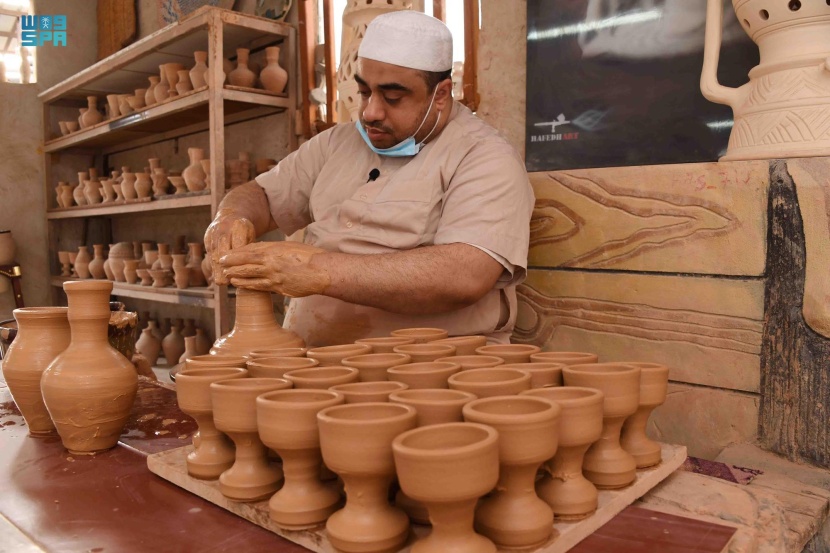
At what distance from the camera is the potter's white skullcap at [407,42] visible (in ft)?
7.01

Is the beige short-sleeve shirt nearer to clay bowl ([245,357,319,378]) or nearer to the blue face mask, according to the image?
the blue face mask

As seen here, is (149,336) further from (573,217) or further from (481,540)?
(481,540)

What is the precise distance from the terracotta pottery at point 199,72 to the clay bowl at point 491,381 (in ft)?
11.7

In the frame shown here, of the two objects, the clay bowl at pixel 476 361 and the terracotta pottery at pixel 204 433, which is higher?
the clay bowl at pixel 476 361

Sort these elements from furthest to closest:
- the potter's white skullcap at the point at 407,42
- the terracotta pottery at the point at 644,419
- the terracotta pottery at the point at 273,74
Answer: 1. the terracotta pottery at the point at 273,74
2. the potter's white skullcap at the point at 407,42
3. the terracotta pottery at the point at 644,419

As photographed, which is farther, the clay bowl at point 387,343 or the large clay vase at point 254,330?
the large clay vase at point 254,330

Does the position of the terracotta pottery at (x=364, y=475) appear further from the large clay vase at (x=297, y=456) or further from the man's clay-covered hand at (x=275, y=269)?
the man's clay-covered hand at (x=275, y=269)

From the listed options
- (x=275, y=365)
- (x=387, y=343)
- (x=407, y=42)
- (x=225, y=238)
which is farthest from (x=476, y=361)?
(x=407, y=42)

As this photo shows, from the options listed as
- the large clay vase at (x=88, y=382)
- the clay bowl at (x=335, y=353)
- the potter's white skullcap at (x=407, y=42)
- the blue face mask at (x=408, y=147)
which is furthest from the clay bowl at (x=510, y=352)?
the potter's white skullcap at (x=407, y=42)

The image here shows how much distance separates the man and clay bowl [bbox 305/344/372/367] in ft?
1.38

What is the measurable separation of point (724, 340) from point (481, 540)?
3.97 feet

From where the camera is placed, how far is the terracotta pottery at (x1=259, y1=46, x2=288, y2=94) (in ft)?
13.1

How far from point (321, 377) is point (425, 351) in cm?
27

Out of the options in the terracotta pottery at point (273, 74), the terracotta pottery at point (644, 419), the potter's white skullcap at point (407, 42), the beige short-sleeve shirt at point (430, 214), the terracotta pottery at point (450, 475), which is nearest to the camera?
the terracotta pottery at point (450, 475)
